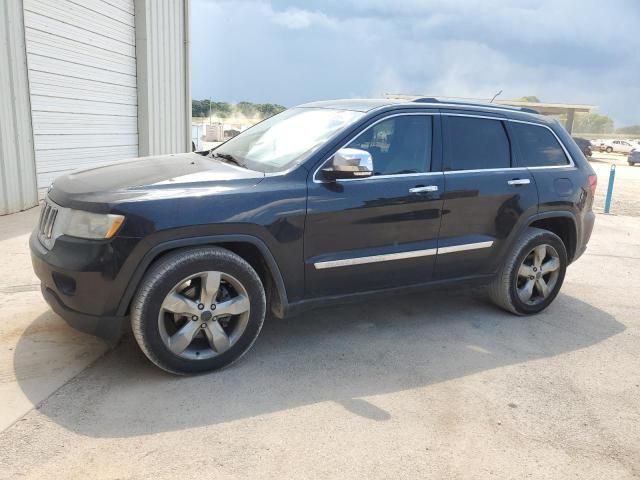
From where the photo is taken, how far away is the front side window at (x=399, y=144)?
3979 millimetres

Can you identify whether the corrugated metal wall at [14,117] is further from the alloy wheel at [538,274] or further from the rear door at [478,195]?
the alloy wheel at [538,274]

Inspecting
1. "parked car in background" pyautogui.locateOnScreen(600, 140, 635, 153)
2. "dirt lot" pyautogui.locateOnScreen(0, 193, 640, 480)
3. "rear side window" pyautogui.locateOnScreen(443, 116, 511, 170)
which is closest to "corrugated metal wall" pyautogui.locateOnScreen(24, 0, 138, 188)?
"dirt lot" pyautogui.locateOnScreen(0, 193, 640, 480)

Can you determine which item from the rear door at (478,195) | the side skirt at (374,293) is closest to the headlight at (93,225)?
the side skirt at (374,293)

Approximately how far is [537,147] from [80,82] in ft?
25.4

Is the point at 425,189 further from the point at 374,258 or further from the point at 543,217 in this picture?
the point at 543,217

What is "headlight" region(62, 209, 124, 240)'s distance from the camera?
311cm

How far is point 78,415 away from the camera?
2.99m

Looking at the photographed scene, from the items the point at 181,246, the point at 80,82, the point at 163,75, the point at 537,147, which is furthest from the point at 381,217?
the point at 163,75

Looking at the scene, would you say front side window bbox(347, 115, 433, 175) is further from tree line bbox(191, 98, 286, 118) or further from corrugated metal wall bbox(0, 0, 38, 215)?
tree line bbox(191, 98, 286, 118)

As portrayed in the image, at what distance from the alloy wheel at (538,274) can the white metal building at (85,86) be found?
6632 millimetres

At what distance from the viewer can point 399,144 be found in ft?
13.5

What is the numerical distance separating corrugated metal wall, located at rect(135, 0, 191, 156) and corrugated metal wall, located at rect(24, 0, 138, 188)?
198 millimetres

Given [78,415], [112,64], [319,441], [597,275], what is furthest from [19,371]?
[112,64]

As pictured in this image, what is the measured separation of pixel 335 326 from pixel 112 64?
8.13 meters
